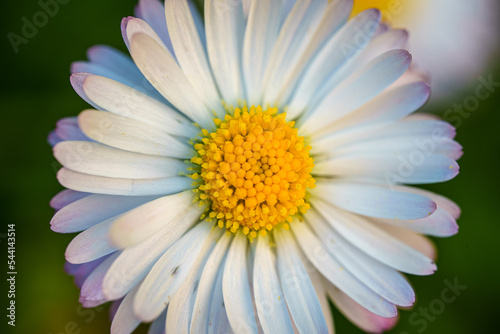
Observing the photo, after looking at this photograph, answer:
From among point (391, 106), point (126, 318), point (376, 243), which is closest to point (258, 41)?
point (391, 106)

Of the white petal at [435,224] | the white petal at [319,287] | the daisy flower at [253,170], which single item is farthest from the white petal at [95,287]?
the white petal at [435,224]

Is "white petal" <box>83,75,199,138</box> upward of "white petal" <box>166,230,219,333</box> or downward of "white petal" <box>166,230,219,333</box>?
upward

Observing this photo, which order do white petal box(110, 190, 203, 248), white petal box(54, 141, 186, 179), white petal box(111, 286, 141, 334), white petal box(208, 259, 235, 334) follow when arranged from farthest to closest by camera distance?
white petal box(208, 259, 235, 334) < white petal box(111, 286, 141, 334) < white petal box(54, 141, 186, 179) < white petal box(110, 190, 203, 248)

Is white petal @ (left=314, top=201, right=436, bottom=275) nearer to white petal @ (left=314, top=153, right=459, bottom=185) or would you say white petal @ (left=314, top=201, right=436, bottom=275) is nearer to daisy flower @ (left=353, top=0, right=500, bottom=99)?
white petal @ (left=314, top=153, right=459, bottom=185)

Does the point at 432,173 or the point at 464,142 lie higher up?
the point at 432,173

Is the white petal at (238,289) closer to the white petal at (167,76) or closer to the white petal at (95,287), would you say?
the white petal at (95,287)

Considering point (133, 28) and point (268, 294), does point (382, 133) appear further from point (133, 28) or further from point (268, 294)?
point (133, 28)

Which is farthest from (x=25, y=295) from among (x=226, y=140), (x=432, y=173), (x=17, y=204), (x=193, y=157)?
(x=432, y=173)

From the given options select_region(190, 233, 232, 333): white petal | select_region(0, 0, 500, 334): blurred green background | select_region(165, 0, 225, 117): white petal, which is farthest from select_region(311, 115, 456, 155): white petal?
select_region(0, 0, 500, 334): blurred green background

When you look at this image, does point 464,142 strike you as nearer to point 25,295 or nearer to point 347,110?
point 347,110
